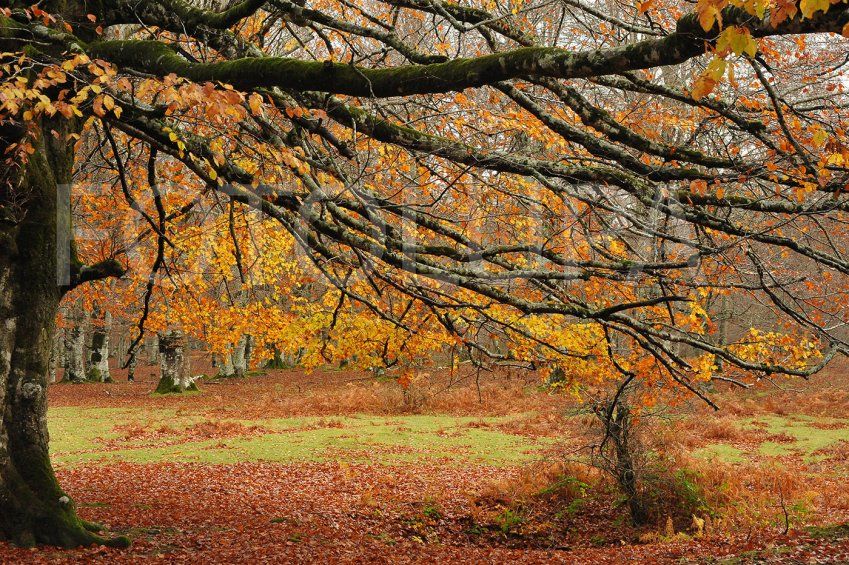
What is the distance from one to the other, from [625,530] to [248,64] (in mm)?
7883

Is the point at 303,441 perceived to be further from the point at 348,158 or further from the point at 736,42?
the point at 736,42

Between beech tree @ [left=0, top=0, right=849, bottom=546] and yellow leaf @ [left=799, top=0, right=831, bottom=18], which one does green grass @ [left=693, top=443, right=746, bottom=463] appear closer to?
beech tree @ [left=0, top=0, right=849, bottom=546]

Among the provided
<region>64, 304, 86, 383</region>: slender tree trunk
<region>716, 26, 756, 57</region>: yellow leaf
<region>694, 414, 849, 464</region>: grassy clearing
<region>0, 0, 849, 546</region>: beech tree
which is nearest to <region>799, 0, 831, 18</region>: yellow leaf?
<region>716, 26, 756, 57</region>: yellow leaf

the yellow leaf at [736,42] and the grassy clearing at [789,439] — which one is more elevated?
the yellow leaf at [736,42]

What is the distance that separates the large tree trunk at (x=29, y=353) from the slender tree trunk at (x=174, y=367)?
18195 millimetres

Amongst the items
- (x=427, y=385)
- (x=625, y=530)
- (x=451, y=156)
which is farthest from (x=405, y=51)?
(x=427, y=385)

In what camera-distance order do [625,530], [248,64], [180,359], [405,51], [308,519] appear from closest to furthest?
1. [248,64]
2. [405,51]
3. [308,519]
4. [625,530]
5. [180,359]

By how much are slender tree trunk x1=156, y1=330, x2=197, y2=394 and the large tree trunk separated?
59.7 feet

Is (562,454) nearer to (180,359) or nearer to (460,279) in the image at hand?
(460,279)

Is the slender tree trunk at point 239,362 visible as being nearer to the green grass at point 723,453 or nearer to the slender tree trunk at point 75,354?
the slender tree trunk at point 75,354

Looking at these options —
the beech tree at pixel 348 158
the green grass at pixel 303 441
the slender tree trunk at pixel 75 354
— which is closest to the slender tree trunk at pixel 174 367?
the green grass at pixel 303 441

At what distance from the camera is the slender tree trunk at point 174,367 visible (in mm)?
23625

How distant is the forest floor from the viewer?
7062 mm

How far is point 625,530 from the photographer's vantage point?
9062 mm
